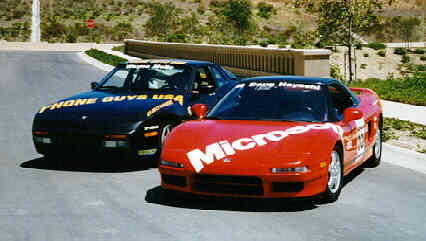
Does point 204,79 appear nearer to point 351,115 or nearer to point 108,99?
point 108,99

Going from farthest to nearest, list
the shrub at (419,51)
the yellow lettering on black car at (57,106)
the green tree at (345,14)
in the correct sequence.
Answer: the shrub at (419,51) < the green tree at (345,14) < the yellow lettering on black car at (57,106)

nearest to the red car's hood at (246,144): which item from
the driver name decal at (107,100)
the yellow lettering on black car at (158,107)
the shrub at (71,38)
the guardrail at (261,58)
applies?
the yellow lettering on black car at (158,107)

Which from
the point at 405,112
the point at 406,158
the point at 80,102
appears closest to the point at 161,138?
the point at 80,102

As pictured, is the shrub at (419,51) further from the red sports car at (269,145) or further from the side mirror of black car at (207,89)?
the red sports car at (269,145)

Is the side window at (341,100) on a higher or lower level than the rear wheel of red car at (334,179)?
higher

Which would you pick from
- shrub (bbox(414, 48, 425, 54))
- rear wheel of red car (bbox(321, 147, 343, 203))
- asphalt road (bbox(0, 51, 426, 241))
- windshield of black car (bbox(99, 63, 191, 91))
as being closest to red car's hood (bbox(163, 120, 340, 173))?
rear wheel of red car (bbox(321, 147, 343, 203))

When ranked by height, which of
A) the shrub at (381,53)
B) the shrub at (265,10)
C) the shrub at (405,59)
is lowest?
the shrub at (405,59)

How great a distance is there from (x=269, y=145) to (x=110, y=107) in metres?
3.23

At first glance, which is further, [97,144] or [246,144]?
[97,144]

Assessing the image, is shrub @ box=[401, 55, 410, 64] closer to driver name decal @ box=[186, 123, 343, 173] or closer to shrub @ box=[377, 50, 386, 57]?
shrub @ box=[377, 50, 386, 57]

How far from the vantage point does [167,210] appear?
7.17 meters

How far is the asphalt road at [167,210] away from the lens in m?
6.25

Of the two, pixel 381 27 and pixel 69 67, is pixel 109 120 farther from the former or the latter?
pixel 381 27

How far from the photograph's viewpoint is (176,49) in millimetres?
35406
